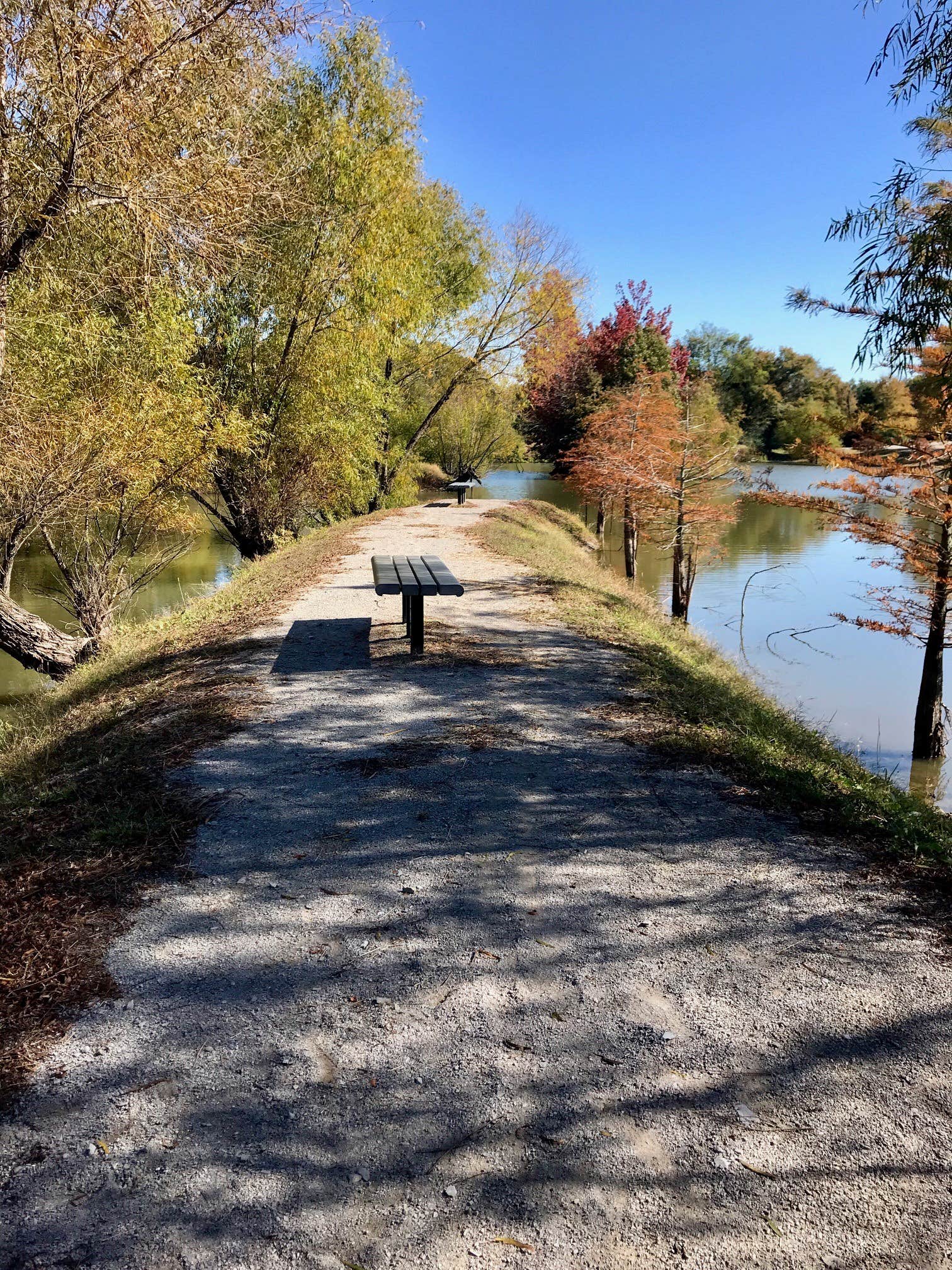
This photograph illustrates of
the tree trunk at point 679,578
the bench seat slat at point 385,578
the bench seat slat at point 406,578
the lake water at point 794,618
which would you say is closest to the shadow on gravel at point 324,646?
the bench seat slat at point 385,578

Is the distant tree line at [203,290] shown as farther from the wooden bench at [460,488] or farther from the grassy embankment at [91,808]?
the grassy embankment at [91,808]

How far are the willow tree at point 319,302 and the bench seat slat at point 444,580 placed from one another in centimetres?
747

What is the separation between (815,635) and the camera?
1705 cm

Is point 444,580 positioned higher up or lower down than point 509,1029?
higher up

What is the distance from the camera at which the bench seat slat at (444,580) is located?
6059 millimetres

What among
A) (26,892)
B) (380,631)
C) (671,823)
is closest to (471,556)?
(380,631)

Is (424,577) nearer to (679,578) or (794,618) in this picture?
(679,578)

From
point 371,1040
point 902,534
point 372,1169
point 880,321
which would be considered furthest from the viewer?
point 902,534

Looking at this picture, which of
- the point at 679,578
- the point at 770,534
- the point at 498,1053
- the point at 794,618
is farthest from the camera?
the point at 770,534

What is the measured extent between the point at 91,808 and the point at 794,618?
17.8 meters

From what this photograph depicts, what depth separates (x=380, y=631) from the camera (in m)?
7.49

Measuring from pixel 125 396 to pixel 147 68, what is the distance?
16.5 ft

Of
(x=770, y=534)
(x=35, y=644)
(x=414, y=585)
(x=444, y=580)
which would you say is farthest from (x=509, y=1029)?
(x=770, y=534)

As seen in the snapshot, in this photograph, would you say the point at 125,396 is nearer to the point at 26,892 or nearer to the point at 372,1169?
the point at 26,892
